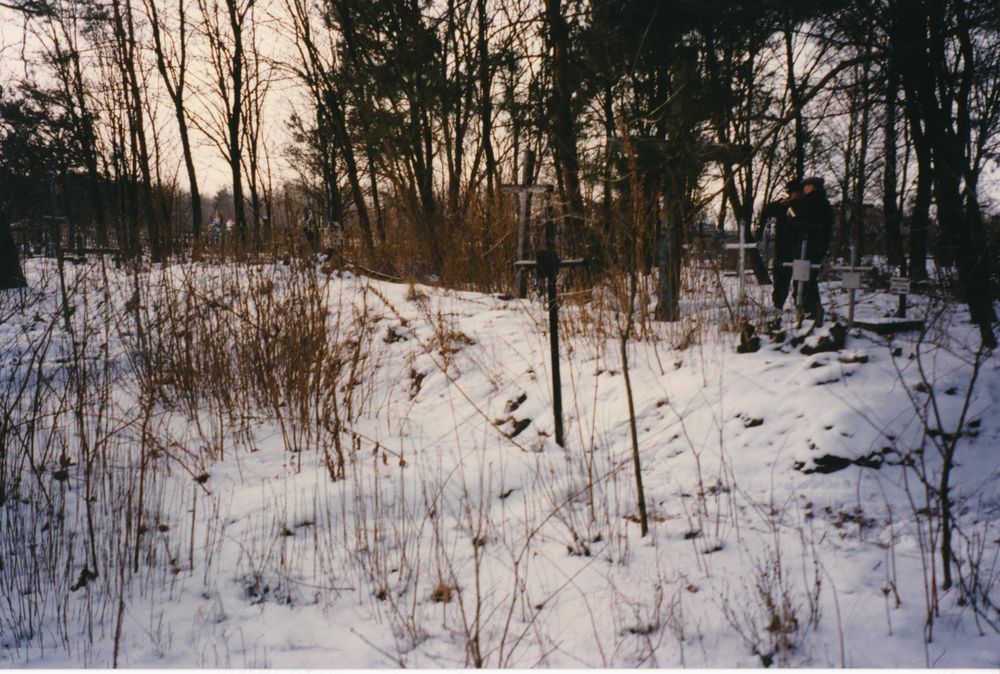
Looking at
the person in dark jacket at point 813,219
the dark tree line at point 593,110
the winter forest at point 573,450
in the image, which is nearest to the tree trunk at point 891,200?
the dark tree line at point 593,110

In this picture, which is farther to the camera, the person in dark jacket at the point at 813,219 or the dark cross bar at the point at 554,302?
the person in dark jacket at the point at 813,219

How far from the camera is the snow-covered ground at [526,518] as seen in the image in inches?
87.7

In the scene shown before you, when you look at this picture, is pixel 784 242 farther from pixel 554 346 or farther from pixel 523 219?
pixel 554 346

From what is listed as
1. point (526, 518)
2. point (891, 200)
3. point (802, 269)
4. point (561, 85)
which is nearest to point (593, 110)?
point (561, 85)

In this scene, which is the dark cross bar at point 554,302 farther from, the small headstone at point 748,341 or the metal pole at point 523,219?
the metal pole at point 523,219

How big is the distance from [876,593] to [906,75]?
4193 millimetres

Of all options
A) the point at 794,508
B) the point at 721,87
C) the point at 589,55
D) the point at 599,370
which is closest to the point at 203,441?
the point at 599,370

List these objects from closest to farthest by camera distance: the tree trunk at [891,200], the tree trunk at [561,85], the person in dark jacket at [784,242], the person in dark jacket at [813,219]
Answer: the person in dark jacket at [813,219] → the person in dark jacket at [784,242] → the tree trunk at [561,85] → the tree trunk at [891,200]

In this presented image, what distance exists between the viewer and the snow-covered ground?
7.30 feet

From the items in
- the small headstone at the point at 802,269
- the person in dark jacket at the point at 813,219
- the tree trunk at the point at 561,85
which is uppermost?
the tree trunk at the point at 561,85

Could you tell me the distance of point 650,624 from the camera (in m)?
2.23

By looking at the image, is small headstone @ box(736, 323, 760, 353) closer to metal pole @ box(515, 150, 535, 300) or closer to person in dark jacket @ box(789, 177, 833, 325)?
person in dark jacket @ box(789, 177, 833, 325)

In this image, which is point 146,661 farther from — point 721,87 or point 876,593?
point 721,87

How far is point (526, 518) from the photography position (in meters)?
2.93
